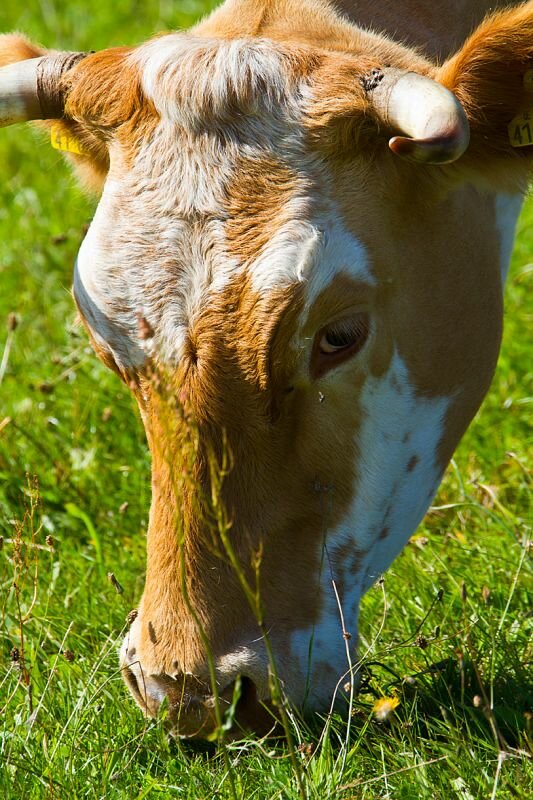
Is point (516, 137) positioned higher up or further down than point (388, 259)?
higher up

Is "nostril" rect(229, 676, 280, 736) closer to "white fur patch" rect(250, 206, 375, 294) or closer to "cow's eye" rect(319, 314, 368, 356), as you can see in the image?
"cow's eye" rect(319, 314, 368, 356)

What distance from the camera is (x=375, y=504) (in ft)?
11.4

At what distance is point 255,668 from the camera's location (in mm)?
3088

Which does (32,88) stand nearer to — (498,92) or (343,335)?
(343,335)

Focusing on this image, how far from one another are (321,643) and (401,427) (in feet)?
2.17

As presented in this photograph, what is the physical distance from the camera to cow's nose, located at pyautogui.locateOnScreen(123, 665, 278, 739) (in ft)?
10.2

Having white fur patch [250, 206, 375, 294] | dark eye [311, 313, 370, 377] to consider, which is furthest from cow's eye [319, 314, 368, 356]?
white fur patch [250, 206, 375, 294]

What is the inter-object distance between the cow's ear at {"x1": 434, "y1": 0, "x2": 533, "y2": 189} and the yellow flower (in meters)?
1.43

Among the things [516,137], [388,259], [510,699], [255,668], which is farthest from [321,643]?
[516,137]

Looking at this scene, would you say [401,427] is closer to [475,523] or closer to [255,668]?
[255,668]

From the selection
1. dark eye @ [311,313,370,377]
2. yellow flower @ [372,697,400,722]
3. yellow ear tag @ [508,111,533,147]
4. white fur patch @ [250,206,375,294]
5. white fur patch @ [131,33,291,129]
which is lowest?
yellow flower @ [372,697,400,722]

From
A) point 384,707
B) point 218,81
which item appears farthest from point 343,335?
point 384,707

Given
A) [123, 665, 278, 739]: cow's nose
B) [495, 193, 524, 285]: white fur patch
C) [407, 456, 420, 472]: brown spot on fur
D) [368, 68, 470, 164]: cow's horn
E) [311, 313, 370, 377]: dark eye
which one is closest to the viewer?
[368, 68, 470, 164]: cow's horn

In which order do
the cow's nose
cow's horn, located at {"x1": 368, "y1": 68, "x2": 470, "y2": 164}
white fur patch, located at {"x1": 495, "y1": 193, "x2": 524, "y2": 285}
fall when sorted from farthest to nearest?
Answer: white fur patch, located at {"x1": 495, "y1": 193, "x2": 524, "y2": 285} → the cow's nose → cow's horn, located at {"x1": 368, "y1": 68, "x2": 470, "y2": 164}
